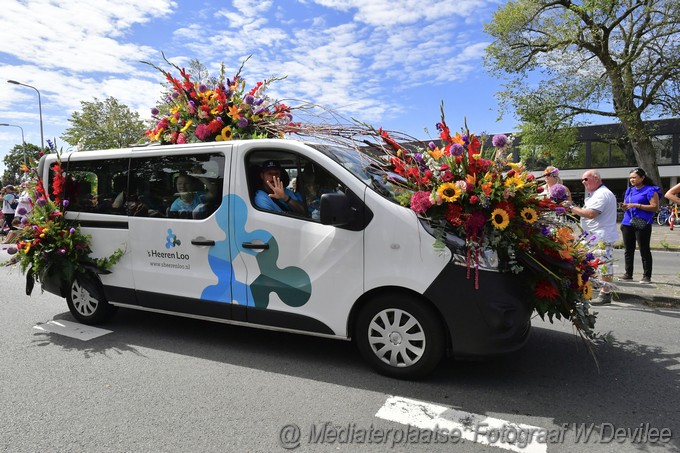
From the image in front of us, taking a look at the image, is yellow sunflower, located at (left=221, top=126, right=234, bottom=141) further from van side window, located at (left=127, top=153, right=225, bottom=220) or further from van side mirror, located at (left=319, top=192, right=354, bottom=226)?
van side mirror, located at (left=319, top=192, right=354, bottom=226)

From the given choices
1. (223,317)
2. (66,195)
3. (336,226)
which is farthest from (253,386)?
(66,195)

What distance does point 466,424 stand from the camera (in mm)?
3084

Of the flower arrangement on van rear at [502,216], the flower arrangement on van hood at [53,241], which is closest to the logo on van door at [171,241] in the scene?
the flower arrangement on van hood at [53,241]

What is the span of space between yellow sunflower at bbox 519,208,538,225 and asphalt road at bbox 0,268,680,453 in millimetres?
1297

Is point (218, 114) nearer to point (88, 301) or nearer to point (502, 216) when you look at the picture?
point (88, 301)

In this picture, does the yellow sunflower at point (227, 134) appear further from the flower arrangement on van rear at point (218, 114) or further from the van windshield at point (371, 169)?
the van windshield at point (371, 169)

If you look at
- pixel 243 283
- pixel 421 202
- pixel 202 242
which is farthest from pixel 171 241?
pixel 421 202

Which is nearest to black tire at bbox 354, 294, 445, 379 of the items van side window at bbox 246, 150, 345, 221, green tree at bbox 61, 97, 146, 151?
van side window at bbox 246, 150, 345, 221

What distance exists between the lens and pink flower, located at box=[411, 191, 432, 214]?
11.4ft

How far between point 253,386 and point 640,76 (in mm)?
23595

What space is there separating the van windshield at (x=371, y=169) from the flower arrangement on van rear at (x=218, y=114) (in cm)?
85

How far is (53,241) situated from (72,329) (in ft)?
3.27

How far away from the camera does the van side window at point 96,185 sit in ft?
16.2

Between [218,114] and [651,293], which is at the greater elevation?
[218,114]
